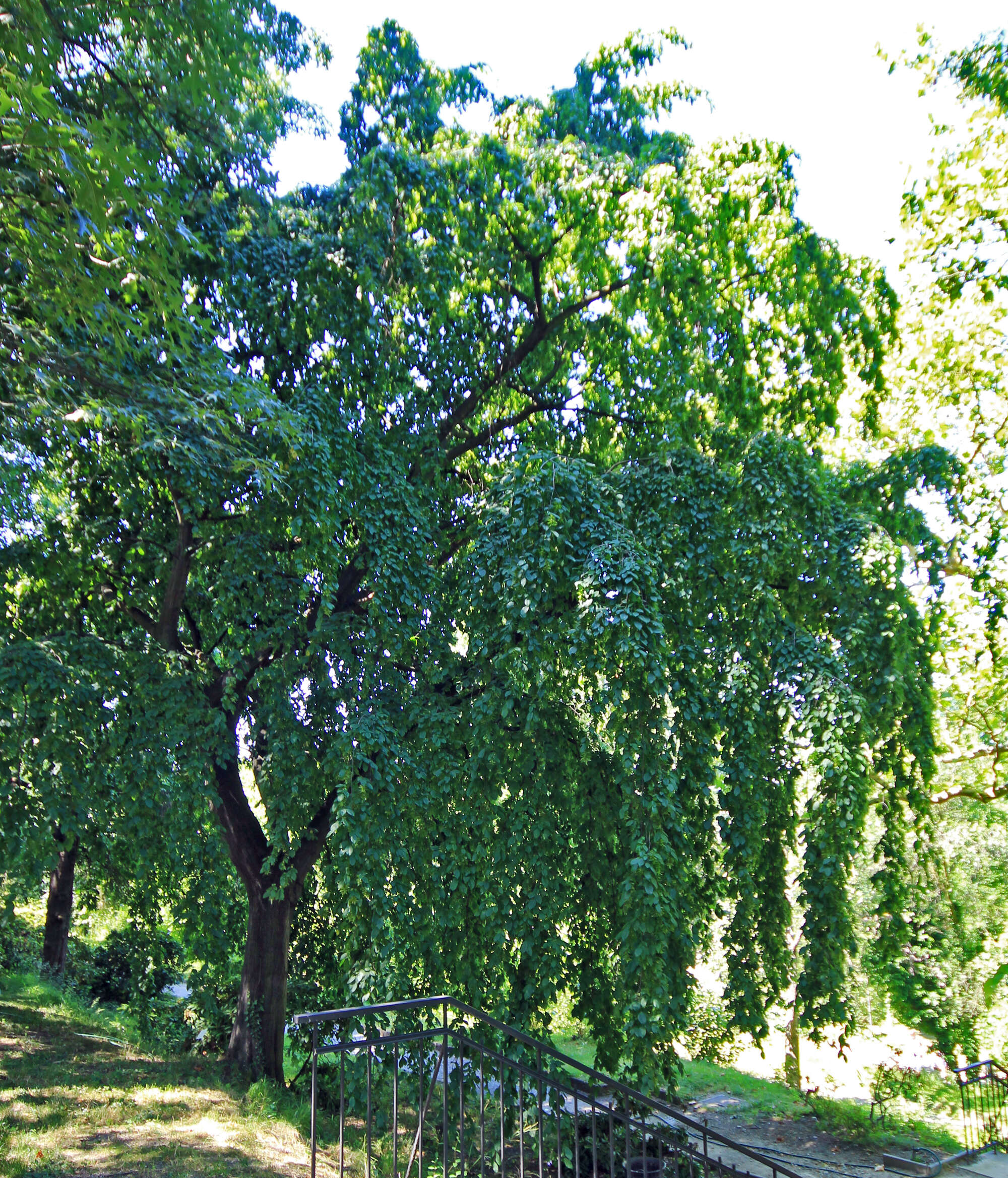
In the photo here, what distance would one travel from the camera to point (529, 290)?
9141mm

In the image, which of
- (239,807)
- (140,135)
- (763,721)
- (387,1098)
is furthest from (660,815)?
(140,135)

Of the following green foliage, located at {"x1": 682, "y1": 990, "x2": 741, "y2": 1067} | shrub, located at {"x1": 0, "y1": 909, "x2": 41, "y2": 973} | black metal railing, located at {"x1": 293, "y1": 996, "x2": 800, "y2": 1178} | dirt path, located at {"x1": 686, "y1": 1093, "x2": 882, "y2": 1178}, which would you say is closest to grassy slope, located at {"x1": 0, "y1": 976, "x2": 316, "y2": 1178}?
black metal railing, located at {"x1": 293, "y1": 996, "x2": 800, "y2": 1178}

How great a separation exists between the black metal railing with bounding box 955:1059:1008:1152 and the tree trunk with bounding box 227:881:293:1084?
821cm

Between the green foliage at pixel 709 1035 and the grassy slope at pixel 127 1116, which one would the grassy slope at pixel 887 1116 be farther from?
the grassy slope at pixel 127 1116

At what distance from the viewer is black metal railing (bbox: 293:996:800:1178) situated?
15.9 ft

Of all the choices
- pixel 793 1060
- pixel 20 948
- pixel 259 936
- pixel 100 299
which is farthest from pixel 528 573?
pixel 20 948

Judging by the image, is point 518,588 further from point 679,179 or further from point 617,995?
point 679,179

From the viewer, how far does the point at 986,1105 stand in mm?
10812

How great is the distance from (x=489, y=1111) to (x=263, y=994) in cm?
296

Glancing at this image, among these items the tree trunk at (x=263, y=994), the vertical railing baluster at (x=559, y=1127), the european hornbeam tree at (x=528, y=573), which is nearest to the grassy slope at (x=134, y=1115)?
the tree trunk at (x=263, y=994)

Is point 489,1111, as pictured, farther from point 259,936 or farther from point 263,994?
point 259,936

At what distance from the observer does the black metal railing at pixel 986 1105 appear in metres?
10.6

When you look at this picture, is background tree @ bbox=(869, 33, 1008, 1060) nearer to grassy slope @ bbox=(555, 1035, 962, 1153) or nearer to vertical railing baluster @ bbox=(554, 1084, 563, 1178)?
grassy slope @ bbox=(555, 1035, 962, 1153)

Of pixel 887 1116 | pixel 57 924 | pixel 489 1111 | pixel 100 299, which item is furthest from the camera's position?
pixel 57 924
